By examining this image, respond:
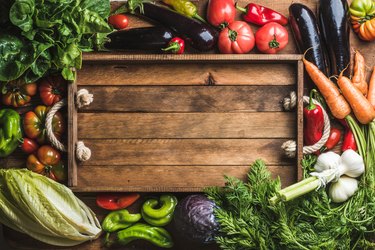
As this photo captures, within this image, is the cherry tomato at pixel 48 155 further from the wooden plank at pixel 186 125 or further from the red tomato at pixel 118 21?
the red tomato at pixel 118 21

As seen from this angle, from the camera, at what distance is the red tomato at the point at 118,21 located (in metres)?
2.99

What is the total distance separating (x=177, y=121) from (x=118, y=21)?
632mm

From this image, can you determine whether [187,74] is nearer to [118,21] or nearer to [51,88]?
[118,21]

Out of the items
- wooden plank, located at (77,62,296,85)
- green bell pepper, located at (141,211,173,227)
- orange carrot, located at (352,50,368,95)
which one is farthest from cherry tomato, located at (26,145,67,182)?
orange carrot, located at (352,50,368,95)

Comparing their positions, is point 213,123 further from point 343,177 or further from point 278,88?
point 343,177

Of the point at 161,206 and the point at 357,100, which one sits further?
the point at 161,206

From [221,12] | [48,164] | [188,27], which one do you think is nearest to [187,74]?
[188,27]


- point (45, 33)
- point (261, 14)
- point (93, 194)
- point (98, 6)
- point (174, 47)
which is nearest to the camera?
point (45, 33)

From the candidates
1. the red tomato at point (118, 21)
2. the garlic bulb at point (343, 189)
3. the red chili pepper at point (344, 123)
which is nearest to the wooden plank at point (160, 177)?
Result: the garlic bulb at point (343, 189)

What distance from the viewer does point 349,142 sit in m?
2.94

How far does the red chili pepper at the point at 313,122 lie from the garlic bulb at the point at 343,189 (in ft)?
0.83

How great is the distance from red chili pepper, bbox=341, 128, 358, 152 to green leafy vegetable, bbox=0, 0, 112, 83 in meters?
1.37

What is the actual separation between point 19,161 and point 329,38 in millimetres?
1816

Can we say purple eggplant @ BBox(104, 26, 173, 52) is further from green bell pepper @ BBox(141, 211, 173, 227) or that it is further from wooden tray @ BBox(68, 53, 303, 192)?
green bell pepper @ BBox(141, 211, 173, 227)
